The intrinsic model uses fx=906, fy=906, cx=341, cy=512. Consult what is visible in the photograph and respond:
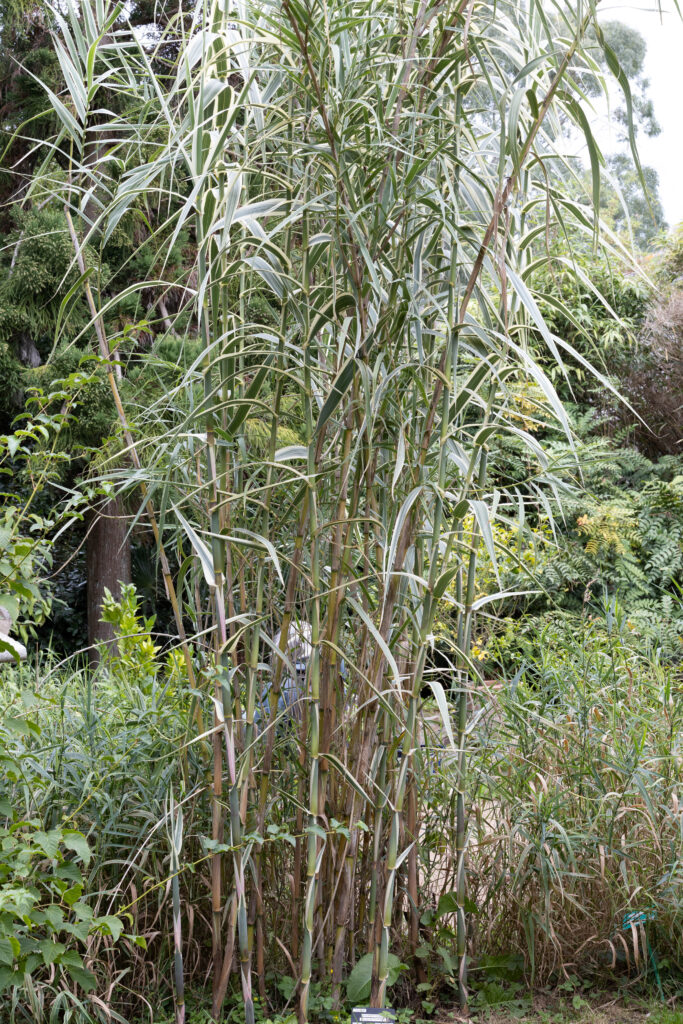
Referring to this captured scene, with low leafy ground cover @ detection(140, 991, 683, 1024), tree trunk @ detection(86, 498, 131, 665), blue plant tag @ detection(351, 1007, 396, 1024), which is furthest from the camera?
tree trunk @ detection(86, 498, 131, 665)

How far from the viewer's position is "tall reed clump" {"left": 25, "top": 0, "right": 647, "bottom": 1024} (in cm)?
162

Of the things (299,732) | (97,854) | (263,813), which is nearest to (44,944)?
(97,854)

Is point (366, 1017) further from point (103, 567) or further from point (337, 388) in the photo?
point (103, 567)

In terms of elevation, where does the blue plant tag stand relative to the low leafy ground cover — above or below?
above

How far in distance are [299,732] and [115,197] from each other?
1.14 metres

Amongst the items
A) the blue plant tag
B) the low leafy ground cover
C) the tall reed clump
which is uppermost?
the tall reed clump

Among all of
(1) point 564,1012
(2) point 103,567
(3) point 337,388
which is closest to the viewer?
(3) point 337,388

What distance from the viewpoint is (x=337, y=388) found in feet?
5.21

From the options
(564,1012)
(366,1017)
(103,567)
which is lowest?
(564,1012)

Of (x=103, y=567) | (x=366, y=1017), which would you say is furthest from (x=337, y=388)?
(x=103, y=567)

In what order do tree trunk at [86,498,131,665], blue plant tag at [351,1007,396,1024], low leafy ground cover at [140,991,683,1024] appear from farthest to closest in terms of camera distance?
tree trunk at [86,498,131,665] < low leafy ground cover at [140,991,683,1024] < blue plant tag at [351,1007,396,1024]

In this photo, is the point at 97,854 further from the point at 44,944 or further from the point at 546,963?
the point at 546,963

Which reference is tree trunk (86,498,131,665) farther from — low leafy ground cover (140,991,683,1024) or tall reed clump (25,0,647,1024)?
low leafy ground cover (140,991,683,1024)

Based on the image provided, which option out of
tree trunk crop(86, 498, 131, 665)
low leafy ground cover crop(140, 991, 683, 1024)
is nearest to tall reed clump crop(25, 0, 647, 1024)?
low leafy ground cover crop(140, 991, 683, 1024)
